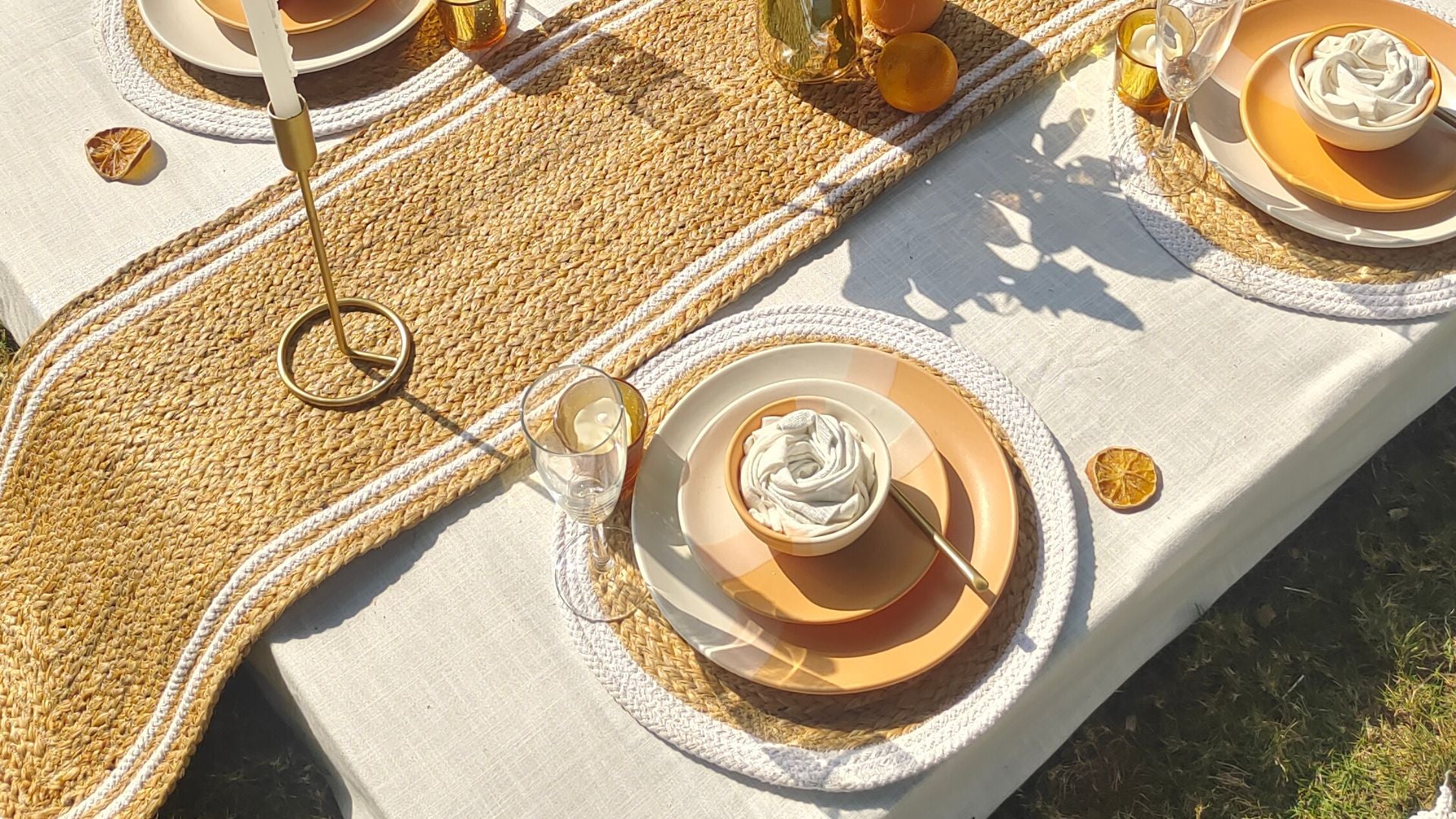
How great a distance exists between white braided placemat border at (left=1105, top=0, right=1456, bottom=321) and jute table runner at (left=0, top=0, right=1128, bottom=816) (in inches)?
10.8

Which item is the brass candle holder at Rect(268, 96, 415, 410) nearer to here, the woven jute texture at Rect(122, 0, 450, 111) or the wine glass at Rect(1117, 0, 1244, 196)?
the woven jute texture at Rect(122, 0, 450, 111)

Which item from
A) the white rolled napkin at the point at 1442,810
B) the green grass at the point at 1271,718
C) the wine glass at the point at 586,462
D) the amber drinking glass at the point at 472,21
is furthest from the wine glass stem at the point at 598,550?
the white rolled napkin at the point at 1442,810

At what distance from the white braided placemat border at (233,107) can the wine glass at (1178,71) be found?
809 mm

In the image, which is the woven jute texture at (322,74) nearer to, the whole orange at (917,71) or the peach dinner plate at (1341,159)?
the whole orange at (917,71)

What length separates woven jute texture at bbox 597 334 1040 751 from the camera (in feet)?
3.50

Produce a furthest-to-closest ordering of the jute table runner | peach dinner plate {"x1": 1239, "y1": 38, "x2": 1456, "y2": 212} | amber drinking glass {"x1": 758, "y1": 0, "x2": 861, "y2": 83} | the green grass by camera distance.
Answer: the green grass, amber drinking glass {"x1": 758, "y1": 0, "x2": 861, "y2": 83}, peach dinner plate {"x1": 1239, "y1": 38, "x2": 1456, "y2": 212}, the jute table runner

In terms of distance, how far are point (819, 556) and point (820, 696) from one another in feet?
0.41

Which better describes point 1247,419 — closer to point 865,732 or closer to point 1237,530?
point 1237,530

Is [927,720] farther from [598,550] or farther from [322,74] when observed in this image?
[322,74]

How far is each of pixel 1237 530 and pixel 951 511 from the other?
404mm

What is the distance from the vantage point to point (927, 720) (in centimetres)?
106

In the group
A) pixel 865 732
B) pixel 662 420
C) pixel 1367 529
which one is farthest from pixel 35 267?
pixel 1367 529

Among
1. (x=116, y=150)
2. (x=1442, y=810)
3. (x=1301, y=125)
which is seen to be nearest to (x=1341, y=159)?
(x=1301, y=125)

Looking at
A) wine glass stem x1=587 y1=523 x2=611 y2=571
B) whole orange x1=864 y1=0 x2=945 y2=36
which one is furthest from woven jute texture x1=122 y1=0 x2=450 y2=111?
wine glass stem x1=587 y1=523 x2=611 y2=571
